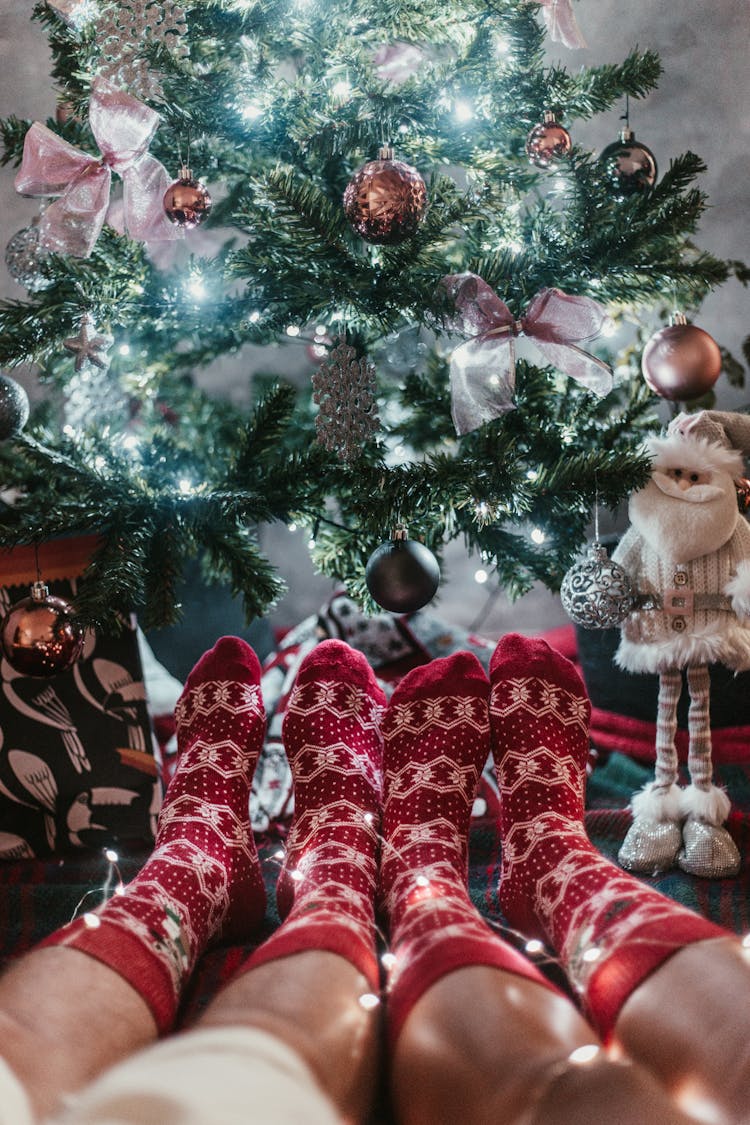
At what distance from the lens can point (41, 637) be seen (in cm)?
78

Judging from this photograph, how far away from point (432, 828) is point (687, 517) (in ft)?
1.34

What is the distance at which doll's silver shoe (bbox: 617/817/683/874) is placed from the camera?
2.93 ft

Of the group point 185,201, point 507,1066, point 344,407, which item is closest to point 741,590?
point 344,407

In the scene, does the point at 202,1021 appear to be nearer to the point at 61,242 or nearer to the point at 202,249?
the point at 61,242

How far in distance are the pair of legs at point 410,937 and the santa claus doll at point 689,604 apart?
0.34ft

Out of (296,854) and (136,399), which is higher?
(136,399)

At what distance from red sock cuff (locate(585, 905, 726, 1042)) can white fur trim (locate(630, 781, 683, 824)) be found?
1.21 ft

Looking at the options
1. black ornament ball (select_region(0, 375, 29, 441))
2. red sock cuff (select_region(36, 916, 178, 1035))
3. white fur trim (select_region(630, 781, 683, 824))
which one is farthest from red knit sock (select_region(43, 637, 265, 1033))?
white fur trim (select_region(630, 781, 683, 824))

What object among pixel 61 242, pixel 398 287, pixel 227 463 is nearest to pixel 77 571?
pixel 227 463

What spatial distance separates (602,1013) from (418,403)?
2.26 ft

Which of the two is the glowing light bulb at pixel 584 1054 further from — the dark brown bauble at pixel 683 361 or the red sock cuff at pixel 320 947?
the dark brown bauble at pixel 683 361

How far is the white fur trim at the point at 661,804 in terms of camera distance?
909 millimetres

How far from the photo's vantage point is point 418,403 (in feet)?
3.31

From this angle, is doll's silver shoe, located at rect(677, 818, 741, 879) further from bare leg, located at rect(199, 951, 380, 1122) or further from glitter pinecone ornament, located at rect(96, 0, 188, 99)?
glitter pinecone ornament, located at rect(96, 0, 188, 99)
